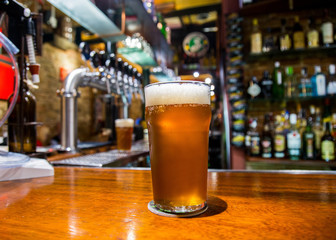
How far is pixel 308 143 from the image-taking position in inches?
104

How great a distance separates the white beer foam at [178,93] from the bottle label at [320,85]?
9.08 ft

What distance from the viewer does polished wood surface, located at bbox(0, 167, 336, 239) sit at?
1.19 ft

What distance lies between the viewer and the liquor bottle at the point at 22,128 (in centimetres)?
120

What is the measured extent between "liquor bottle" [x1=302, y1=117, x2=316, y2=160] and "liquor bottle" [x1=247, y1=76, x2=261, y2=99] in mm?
666

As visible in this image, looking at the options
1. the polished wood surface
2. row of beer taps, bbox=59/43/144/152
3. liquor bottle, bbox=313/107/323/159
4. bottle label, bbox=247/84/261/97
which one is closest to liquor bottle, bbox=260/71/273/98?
bottle label, bbox=247/84/261/97

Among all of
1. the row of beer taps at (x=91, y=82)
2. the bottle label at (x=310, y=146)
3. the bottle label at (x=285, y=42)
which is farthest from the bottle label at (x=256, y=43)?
the row of beer taps at (x=91, y=82)

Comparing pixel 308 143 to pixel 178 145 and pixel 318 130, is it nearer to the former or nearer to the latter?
pixel 318 130

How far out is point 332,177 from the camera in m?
0.76

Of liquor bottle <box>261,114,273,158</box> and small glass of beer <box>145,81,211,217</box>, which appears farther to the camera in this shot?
liquor bottle <box>261,114,273,158</box>

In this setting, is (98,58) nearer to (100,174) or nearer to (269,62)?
(100,174)

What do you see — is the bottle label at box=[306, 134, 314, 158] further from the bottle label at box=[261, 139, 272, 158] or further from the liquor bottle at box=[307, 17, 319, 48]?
the liquor bottle at box=[307, 17, 319, 48]

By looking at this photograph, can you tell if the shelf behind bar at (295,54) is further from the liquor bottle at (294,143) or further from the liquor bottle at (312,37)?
the liquor bottle at (294,143)

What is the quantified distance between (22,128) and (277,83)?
9.10 ft

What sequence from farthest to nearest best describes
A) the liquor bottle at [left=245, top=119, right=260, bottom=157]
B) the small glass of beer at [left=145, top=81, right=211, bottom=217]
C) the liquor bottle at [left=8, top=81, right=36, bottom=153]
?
1. the liquor bottle at [left=245, top=119, right=260, bottom=157]
2. the liquor bottle at [left=8, top=81, right=36, bottom=153]
3. the small glass of beer at [left=145, top=81, right=211, bottom=217]
